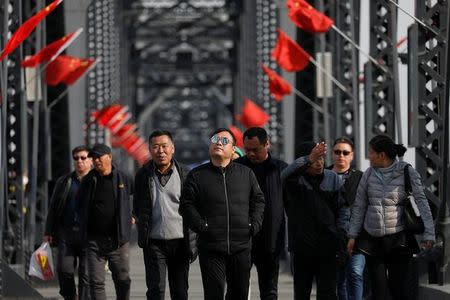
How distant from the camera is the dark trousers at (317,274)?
1437 centimetres

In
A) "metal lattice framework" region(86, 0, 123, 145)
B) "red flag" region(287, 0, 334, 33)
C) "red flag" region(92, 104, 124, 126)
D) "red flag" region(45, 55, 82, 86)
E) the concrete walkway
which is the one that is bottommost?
the concrete walkway

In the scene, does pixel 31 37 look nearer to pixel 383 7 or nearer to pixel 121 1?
pixel 383 7

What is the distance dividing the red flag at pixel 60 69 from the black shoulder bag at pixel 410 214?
621 inches

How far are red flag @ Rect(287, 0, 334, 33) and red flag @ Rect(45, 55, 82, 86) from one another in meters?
4.14

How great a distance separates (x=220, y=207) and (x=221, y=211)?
0.03 meters

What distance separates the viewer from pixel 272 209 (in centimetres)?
1460

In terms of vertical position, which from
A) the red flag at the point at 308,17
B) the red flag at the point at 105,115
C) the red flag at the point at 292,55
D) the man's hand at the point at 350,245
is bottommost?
the man's hand at the point at 350,245

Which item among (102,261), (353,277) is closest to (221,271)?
(353,277)

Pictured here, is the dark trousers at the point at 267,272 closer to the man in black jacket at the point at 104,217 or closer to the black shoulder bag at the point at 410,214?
the black shoulder bag at the point at 410,214

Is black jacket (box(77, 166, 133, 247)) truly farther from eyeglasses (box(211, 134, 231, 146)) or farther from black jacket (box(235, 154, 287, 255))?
eyeglasses (box(211, 134, 231, 146))

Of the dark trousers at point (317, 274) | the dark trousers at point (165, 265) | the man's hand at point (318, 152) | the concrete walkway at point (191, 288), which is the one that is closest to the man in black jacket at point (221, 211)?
the man's hand at point (318, 152)

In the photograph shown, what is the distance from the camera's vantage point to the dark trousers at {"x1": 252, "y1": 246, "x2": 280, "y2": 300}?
14.6 metres

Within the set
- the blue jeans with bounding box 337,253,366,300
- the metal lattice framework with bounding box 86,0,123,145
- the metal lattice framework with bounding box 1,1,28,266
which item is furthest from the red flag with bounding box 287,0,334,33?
the metal lattice framework with bounding box 86,0,123,145

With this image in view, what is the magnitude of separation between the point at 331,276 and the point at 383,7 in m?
10.5
